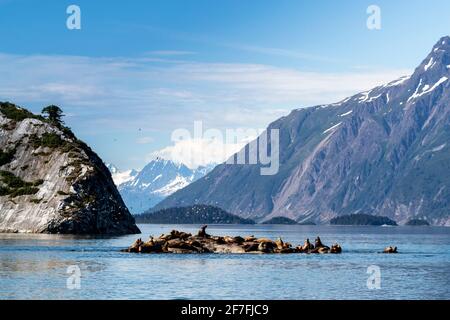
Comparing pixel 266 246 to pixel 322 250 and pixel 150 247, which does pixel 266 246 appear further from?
pixel 150 247

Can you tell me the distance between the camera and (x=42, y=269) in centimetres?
11831

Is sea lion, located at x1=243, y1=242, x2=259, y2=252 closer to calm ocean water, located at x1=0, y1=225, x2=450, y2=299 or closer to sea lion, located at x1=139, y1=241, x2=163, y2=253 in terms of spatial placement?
calm ocean water, located at x1=0, y1=225, x2=450, y2=299

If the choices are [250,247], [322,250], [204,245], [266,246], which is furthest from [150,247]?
[322,250]

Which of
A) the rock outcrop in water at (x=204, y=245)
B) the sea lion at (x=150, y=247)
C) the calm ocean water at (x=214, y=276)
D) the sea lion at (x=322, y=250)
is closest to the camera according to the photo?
the calm ocean water at (x=214, y=276)

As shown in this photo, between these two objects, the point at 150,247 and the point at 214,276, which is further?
the point at 150,247

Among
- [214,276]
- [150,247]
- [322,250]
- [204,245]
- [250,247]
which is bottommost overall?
[214,276]

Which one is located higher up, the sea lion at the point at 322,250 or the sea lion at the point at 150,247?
the sea lion at the point at 150,247

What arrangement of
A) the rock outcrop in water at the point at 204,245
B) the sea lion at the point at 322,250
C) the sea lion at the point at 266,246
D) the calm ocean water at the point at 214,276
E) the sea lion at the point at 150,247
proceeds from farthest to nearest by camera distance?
the sea lion at the point at 322,250, the sea lion at the point at 266,246, the rock outcrop in water at the point at 204,245, the sea lion at the point at 150,247, the calm ocean water at the point at 214,276

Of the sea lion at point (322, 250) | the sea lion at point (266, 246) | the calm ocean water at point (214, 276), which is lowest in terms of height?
the calm ocean water at point (214, 276)

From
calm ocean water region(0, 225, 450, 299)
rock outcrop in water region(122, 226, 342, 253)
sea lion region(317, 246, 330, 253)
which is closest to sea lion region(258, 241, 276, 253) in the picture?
rock outcrop in water region(122, 226, 342, 253)

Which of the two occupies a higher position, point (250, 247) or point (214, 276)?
point (250, 247)

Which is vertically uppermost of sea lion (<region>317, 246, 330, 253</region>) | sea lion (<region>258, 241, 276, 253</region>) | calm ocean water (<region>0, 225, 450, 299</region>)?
sea lion (<region>258, 241, 276, 253</region>)

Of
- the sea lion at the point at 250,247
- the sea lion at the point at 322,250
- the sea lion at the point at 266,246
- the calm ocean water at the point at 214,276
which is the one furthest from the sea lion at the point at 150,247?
the sea lion at the point at 322,250

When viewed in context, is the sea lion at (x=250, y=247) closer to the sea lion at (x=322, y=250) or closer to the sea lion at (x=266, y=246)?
the sea lion at (x=266, y=246)
